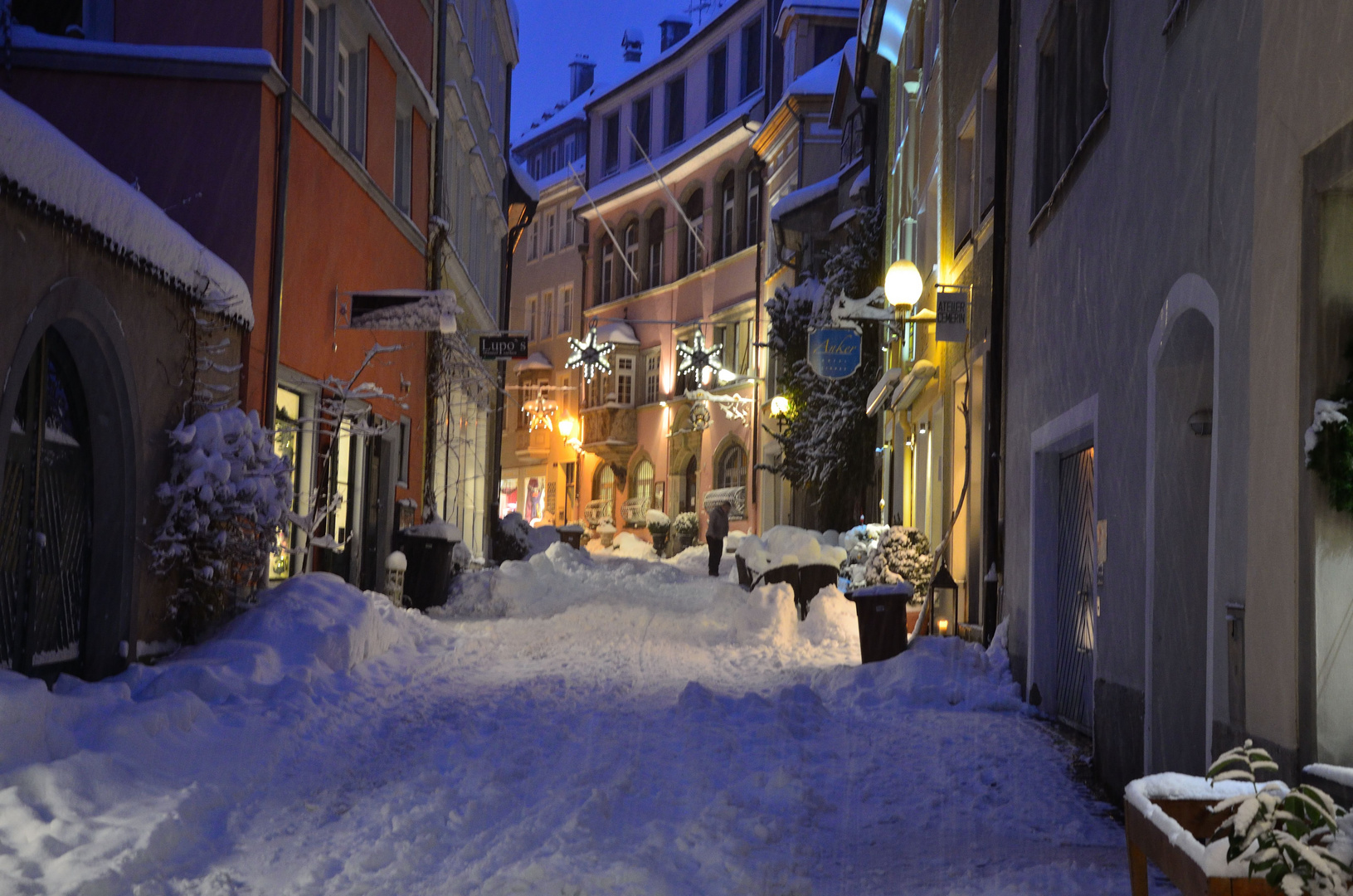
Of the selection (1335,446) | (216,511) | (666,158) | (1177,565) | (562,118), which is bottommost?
(1177,565)

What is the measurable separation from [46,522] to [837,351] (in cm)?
1285

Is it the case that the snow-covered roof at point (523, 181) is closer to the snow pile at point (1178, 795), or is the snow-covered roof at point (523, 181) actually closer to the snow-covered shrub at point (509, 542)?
the snow-covered shrub at point (509, 542)

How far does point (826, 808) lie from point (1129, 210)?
340cm

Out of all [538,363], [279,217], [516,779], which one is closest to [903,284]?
[279,217]

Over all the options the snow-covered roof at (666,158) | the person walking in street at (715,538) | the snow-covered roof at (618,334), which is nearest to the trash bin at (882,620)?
the person walking in street at (715,538)

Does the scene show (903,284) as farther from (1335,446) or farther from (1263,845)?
(1263,845)

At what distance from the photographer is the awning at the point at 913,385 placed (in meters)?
16.4

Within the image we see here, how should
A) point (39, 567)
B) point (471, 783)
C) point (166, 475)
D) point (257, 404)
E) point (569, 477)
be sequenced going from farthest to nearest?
point (569, 477)
point (257, 404)
point (166, 475)
point (39, 567)
point (471, 783)

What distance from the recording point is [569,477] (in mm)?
47188

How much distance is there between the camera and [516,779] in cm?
627

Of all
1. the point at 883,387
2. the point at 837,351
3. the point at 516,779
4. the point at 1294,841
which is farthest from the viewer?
the point at 883,387

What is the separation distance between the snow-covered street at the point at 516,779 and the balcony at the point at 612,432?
31594 mm

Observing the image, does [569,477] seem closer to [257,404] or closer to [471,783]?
[257,404]

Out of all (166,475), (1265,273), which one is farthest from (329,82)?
(1265,273)
